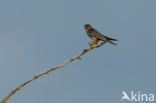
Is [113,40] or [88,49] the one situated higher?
[113,40]

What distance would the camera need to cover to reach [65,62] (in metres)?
12.3

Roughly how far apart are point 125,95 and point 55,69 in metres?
7.75

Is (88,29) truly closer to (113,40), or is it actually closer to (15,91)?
(113,40)

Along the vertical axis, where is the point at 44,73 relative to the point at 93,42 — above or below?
below

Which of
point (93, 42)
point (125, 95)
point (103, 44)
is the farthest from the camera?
point (125, 95)

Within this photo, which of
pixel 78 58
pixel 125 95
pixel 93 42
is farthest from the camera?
pixel 125 95

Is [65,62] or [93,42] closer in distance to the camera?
[65,62]


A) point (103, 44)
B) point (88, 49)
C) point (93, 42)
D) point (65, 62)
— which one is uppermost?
point (93, 42)

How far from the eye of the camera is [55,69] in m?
11.9

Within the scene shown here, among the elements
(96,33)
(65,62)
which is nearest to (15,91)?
(65,62)

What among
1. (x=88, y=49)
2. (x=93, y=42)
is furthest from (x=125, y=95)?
(x=88, y=49)

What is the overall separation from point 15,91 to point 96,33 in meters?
7.51

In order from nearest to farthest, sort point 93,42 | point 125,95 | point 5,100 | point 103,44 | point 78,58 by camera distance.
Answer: point 5,100 < point 78,58 < point 103,44 < point 93,42 < point 125,95

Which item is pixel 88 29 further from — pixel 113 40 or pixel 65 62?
pixel 65 62
